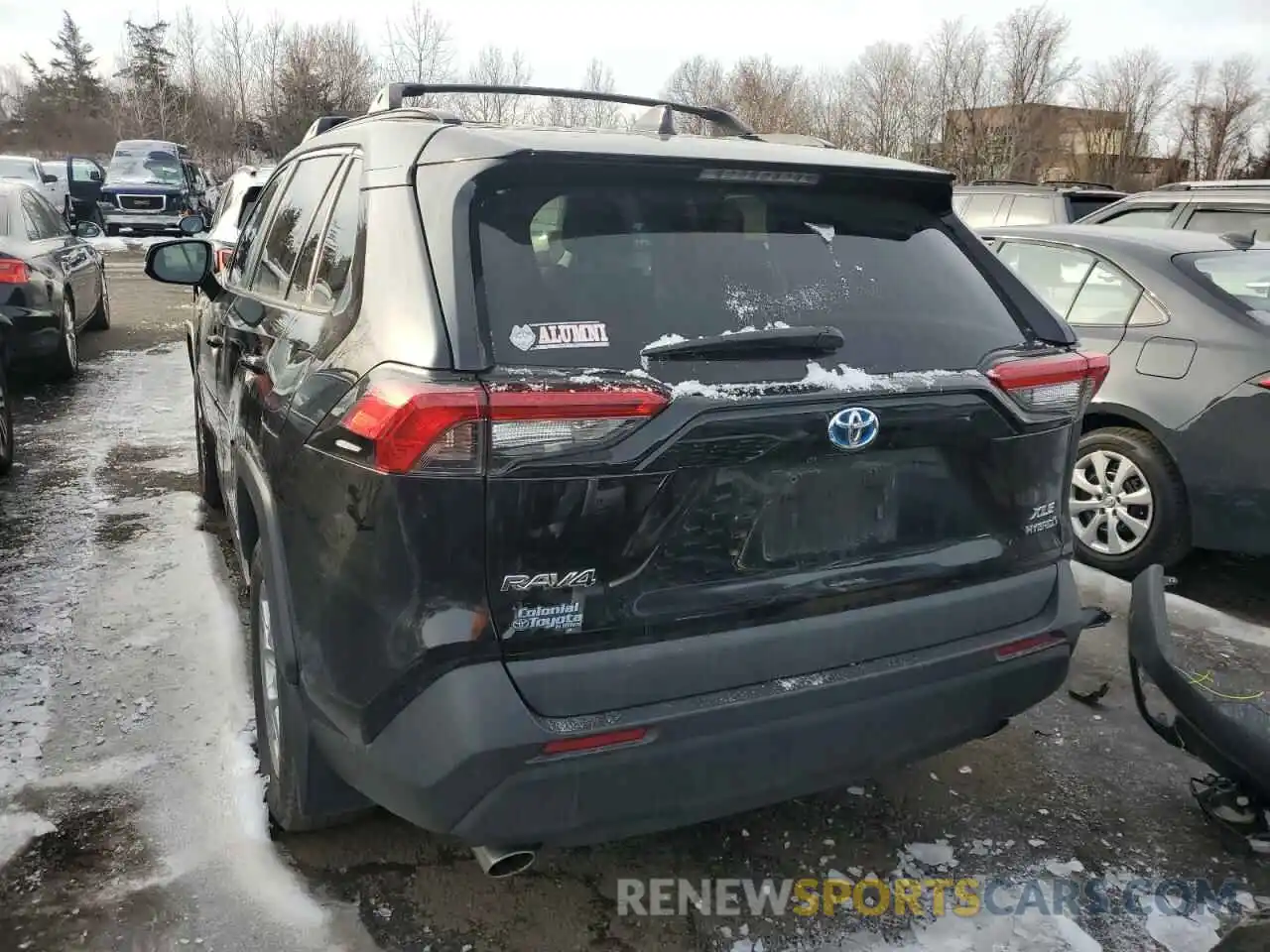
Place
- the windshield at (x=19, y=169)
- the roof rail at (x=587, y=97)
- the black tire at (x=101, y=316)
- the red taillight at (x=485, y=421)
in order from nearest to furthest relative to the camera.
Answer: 1. the red taillight at (x=485, y=421)
2. the roof rail at (x=587, y=97)
3. the black tire at (x=101, y=316)
4. the windshield at (x=19, y=169)

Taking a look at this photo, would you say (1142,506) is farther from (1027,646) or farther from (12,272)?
(12,272)

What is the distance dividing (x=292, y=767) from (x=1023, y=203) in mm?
10917

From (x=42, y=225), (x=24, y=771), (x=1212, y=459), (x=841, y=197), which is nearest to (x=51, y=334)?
(x=42, y=225)

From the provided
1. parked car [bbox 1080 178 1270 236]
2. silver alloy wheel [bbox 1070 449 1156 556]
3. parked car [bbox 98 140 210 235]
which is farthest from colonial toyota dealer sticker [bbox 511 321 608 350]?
parked car [bbox 98 140 210 235]

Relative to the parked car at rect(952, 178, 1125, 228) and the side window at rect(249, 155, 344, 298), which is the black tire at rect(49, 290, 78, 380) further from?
the parked car at rect(952, 178, 1125, 228)

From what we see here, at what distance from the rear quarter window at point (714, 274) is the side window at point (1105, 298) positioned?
2597 mm

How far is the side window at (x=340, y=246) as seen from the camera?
7.66 ft

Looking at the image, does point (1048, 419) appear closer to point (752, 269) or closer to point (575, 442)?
point (752, 269)

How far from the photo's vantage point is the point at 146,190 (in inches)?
930

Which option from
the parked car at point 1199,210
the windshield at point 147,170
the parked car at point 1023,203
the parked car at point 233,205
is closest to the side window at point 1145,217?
the parked car at point 1199,210

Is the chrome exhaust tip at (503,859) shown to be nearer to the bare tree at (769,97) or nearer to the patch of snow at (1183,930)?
the patch of snow at (1183,930)

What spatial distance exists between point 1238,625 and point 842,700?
9.79 feet

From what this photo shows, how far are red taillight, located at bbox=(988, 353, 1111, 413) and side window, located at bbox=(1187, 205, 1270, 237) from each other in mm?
7375

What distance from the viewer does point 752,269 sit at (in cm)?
220
